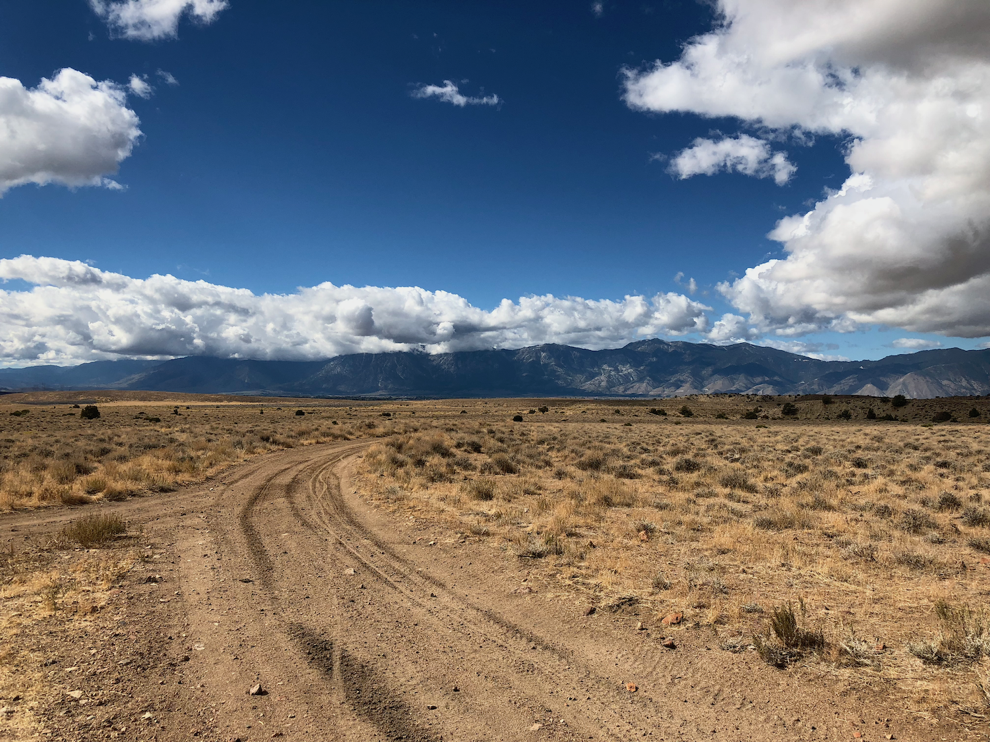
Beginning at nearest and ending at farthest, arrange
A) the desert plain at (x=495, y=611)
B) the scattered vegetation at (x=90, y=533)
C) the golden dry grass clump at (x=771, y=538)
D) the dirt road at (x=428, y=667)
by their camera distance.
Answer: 1. the dirt road at (x=428, y=667)
2. the desert plain at (x=495, y=611)
3. the golden dry grass clump at (x=771, y=538)
4. the scattered vegetation at (x=90, y=533)

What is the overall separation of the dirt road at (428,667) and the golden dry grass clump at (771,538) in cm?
79

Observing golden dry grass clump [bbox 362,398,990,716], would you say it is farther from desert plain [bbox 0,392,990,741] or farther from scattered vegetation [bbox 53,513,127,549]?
scattered vegetation [bbox 53,513,127,549]

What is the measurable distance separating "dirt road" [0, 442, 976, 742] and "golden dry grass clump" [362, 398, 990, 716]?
79cm

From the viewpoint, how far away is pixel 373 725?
16.6ft

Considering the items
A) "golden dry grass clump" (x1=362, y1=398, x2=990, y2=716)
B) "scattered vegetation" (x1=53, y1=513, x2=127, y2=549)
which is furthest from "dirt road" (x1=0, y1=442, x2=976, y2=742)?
"scattered vegetation" (x1=53, y1=513, x2=127, y2=549)

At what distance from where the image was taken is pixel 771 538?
1162 cm

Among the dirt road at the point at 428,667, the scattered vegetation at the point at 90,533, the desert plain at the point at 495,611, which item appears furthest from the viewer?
the scattered vegetation at the point at 90,533

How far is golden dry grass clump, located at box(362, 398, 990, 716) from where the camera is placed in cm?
659

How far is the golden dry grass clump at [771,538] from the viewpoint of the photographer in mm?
6586

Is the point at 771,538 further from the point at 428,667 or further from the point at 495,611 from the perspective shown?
the point at 428,667

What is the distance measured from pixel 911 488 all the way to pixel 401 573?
18030 millimetres

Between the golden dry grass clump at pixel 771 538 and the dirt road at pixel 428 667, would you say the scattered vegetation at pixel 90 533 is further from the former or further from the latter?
the golden dry grass clump at pixel 771 538

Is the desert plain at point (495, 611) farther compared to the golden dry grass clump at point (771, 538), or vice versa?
the golden dry grass clump at point (771, 538)

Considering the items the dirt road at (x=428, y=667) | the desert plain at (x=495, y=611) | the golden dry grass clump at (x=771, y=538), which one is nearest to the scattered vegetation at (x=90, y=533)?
the desert plain at (x=495, y=611)
